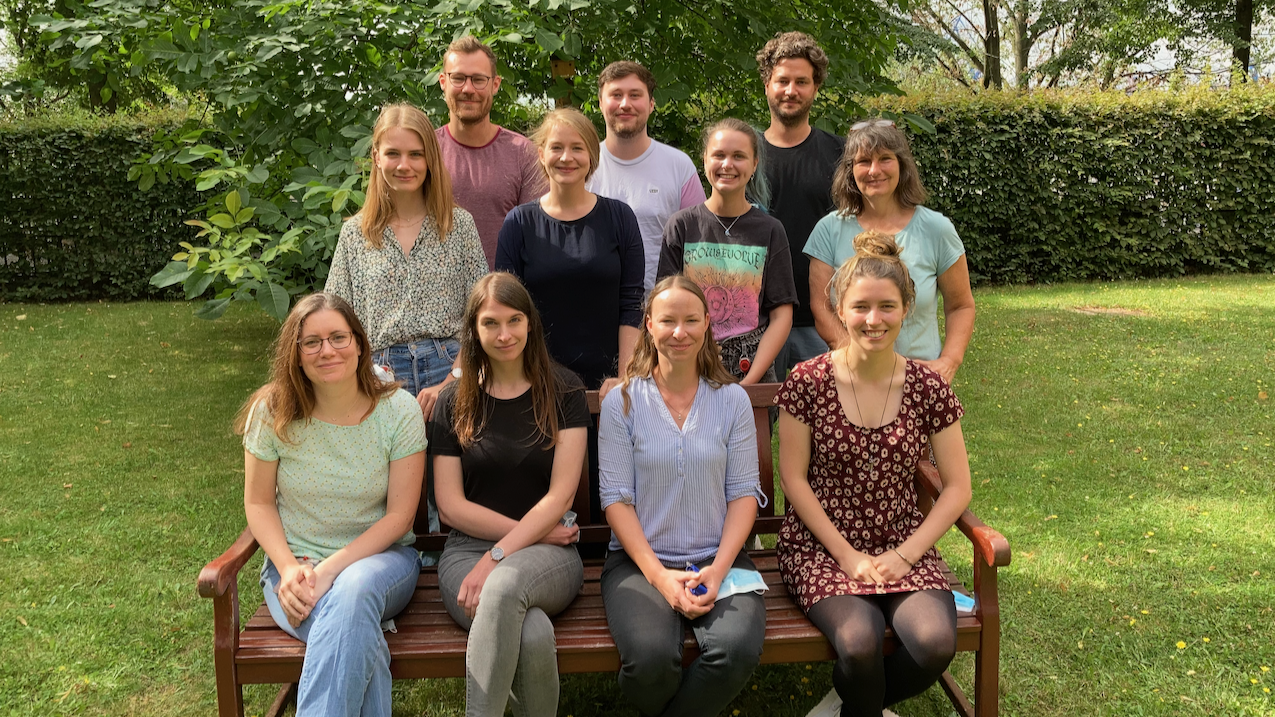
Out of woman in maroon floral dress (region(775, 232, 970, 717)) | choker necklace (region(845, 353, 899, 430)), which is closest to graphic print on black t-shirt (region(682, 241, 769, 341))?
woman in maroon floral dress (region(775, 232, 970, 717))

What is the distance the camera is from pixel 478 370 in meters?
3.14

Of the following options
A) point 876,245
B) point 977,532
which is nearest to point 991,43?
point 876,245

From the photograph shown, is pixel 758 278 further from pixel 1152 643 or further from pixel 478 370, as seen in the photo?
pixel 1152 643

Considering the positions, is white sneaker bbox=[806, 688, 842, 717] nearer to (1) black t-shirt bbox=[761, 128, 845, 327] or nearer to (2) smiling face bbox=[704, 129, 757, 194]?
(1) black t-shirt bbox=[761, 128, 845, 327]

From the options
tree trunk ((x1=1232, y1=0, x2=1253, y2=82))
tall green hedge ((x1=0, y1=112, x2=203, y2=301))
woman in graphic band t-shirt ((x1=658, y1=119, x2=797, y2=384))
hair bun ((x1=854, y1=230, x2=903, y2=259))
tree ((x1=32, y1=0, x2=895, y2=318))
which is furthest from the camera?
tree trunk ((x1=1232, y1=0, x2=1253, y2=82))

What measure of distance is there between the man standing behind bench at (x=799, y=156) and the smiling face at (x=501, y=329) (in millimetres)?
1479

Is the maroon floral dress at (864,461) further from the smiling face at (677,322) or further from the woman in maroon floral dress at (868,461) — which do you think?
the smiling face at (677,322)

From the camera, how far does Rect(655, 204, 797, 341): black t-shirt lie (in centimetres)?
363

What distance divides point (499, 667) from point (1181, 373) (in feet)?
23.2

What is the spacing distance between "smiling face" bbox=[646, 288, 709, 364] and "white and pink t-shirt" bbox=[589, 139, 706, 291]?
0.91 metres

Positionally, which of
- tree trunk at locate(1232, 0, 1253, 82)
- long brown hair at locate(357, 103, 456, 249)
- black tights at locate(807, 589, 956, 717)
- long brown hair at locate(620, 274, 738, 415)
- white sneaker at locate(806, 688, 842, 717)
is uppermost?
tree trunk at locate(1232, 0, 1253, 82)

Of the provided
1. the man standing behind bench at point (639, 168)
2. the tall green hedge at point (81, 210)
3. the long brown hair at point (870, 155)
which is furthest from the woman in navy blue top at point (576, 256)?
the tall green hedge at point (81, 210)

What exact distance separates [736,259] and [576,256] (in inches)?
24.3

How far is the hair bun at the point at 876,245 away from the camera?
3232mm
